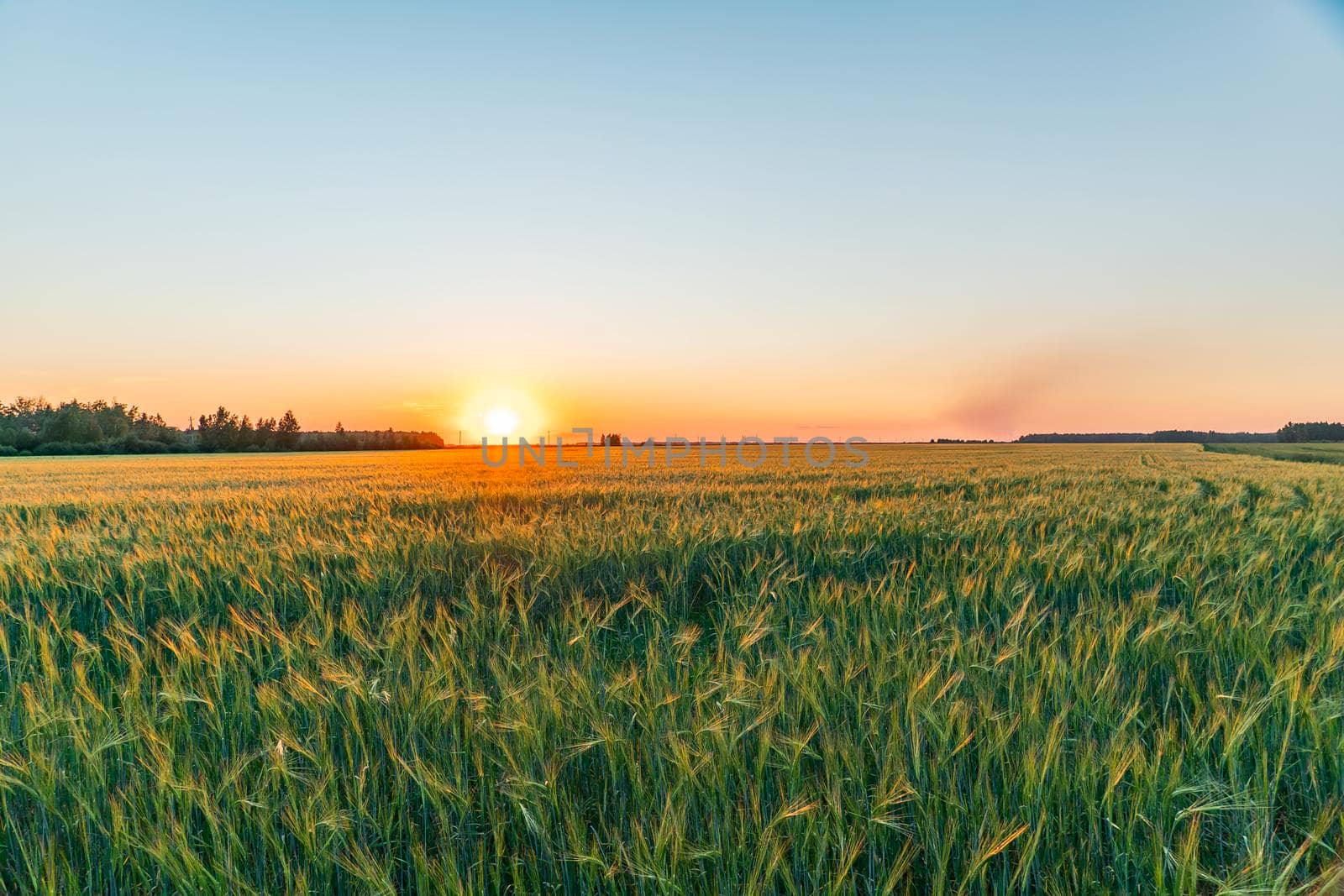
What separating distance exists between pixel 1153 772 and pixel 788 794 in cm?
98

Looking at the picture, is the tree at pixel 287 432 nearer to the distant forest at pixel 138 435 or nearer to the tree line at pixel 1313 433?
the distant forest at pixel 138 435

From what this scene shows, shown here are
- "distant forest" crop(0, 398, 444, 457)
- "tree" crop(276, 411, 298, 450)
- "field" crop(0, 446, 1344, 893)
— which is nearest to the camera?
"field" crop(0, 446, 1344, 893)

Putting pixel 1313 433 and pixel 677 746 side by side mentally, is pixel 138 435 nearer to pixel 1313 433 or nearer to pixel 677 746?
pixel 677 746

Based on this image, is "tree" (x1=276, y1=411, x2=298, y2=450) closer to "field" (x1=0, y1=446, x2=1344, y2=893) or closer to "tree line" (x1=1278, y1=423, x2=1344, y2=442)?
"field" (x1=0, y1=446, x2=1344, y2=893)

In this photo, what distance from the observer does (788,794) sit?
5.28 ft

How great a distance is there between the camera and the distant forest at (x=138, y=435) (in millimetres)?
57469

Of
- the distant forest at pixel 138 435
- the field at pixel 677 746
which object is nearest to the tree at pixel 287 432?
the distant forest at pixel 138 435

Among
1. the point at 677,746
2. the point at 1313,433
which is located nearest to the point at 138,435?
the point at 677,746

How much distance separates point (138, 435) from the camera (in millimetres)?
65875

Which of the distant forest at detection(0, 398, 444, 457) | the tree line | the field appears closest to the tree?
Result: the distant forest at detection(0, 398, 444, 457)

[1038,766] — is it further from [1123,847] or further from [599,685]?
[599,685]

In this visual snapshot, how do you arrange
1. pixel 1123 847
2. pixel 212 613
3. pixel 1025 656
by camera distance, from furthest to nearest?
1. pixel 212 613
2. pixel 1025 656
3. pixel 1123 847

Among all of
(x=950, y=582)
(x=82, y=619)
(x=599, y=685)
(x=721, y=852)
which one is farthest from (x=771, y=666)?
(x=82, y=619)

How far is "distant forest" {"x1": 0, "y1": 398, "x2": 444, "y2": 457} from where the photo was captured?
57.5 metres
